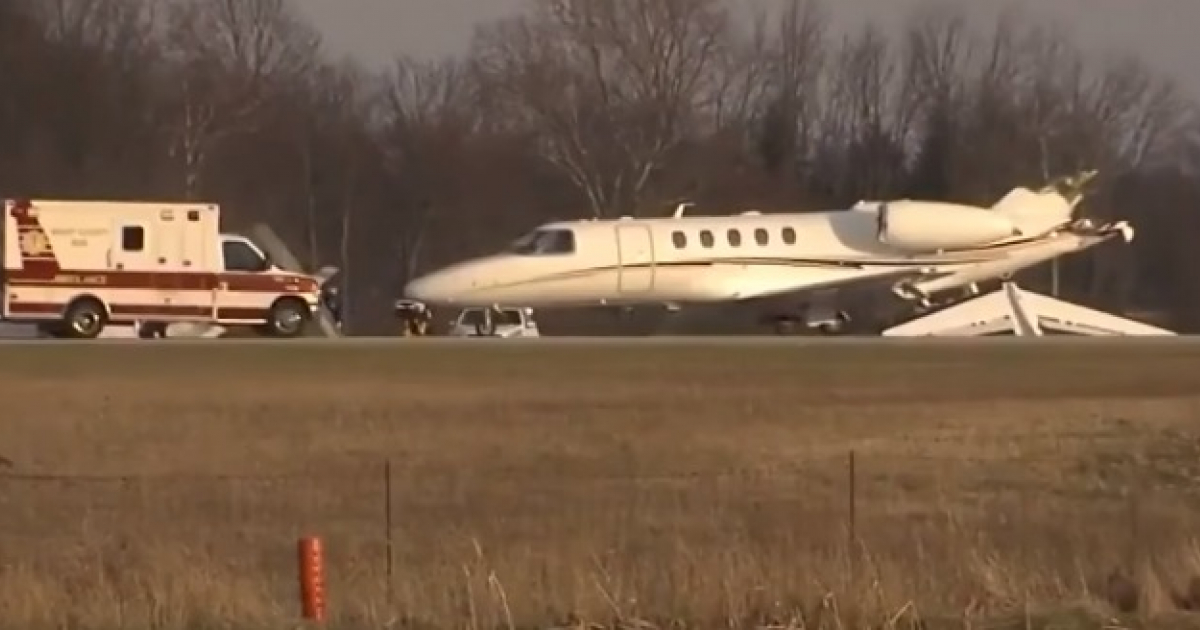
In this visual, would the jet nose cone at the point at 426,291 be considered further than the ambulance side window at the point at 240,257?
Yes

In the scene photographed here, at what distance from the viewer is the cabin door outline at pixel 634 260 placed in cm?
4928

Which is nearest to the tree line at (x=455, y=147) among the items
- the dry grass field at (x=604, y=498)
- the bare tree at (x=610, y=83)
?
the bare tree at (x=610, y=83)

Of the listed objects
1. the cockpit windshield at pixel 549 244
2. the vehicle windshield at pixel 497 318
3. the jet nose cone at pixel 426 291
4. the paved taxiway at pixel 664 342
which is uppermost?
the cockpit windshield at pixel 549 244

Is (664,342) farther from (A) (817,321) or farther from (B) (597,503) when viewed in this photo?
(B) (597,503)

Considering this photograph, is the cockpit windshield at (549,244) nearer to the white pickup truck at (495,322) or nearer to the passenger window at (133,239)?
the white pickup truck at (495,322)

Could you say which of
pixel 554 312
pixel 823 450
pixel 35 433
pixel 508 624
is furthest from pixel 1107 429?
pixel 554 312

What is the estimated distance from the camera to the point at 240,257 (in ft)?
145

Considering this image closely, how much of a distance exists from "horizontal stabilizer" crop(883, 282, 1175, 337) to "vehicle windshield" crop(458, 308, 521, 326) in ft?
27.8

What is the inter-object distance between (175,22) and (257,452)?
64171mm

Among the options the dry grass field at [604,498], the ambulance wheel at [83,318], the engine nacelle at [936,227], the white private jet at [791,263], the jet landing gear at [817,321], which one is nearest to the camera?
the dry grass field at [604,498]

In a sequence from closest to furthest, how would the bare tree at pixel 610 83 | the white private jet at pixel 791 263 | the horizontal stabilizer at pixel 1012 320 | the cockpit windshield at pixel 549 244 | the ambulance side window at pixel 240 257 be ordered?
the ambulance side window at pixel 240 257, the horizontal stabilizer at pixel 1012 320, the white private jet at pixel 791 263, the cockpit windshield at pixel 549 244, the bare tree at pixel 610 83

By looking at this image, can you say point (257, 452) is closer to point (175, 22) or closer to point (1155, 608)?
point (1155, 608)

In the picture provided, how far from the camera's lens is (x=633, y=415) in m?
24.9

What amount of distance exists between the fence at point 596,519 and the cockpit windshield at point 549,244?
93.7 feet
